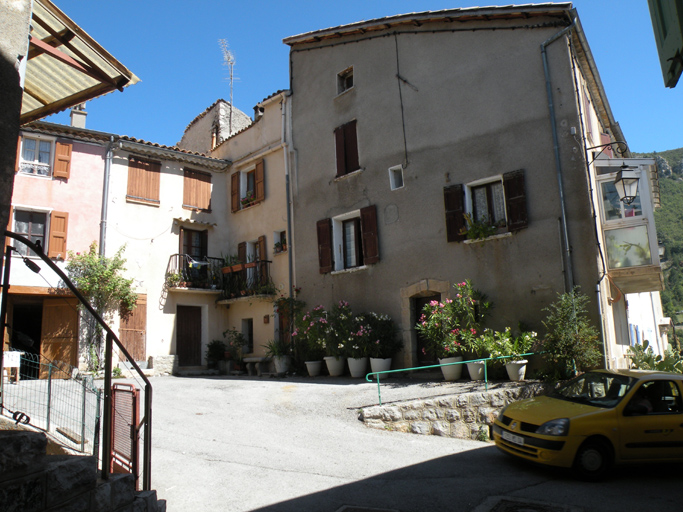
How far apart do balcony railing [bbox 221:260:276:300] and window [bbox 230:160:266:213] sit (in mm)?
2293

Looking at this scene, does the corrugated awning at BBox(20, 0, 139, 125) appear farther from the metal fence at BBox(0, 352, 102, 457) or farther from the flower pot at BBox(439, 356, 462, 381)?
the flower pot at BBox(439, 356, 462, 381)

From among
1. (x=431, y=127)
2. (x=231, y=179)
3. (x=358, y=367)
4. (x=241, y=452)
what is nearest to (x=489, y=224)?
(x=431, y=127)

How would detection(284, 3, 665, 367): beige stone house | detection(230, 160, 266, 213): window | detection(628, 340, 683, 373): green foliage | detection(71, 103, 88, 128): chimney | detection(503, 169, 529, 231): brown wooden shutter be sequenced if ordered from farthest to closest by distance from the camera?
detection(230, 160, 266, 213): window → detection(71, 103, 88, 128): chimney → detection(503, 169, 529, 231): brown wooden shutter → detection(628, 340, 683, 373): green foliage → detection(284, 3, 665, 367): beige stone house

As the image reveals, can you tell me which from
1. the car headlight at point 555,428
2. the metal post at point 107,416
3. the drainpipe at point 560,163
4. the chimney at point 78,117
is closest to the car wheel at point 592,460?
the car headlight at point 555,428

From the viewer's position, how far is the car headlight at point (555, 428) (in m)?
6.38

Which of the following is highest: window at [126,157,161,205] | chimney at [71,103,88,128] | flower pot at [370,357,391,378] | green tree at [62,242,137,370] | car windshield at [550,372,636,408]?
chimney at [71,103,88,128]

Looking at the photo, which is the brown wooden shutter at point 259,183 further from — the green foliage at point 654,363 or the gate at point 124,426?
the gate at point 124,426

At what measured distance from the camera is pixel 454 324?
12094mm

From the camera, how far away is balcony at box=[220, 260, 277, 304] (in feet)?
55.9

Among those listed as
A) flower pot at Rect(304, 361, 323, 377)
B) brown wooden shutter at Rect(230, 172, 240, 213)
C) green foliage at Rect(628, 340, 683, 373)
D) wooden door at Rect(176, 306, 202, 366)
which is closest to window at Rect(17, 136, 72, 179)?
brown wooden shutter at Rect(230, 172, 240, 213)

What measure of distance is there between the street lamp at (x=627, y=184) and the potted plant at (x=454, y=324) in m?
3.58

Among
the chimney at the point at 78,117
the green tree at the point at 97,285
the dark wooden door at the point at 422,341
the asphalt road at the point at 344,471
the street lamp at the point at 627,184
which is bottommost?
the asphalt road at the point at 344,471

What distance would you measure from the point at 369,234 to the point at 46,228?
30.6ft

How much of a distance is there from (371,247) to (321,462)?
8.39 m
